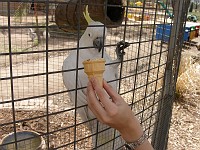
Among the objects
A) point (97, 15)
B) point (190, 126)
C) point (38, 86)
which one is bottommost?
point (190, 126)

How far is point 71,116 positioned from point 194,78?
1408mm

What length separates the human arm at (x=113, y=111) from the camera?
20.6 inches

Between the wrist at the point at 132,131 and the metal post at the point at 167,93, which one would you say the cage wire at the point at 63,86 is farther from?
the wrist at the point at 132,131

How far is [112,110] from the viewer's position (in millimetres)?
520

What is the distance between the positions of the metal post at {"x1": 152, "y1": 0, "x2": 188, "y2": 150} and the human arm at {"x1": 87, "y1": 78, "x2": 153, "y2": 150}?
670 mm

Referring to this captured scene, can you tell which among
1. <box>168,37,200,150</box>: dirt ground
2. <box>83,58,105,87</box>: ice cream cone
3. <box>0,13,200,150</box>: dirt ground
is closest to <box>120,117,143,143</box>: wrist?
<box>83,58,105,87</box>: ice cream cone

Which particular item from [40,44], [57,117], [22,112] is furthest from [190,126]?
[40,44]

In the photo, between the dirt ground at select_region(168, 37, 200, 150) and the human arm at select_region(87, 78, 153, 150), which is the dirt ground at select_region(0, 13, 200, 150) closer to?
the dirt ground at select_region(168, 37, 200, 150)

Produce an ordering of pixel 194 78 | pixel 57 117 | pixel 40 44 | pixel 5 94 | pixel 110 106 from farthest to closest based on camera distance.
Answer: pixel 40 44
pixel 194 78
pixel 5 94
pixel 57 117
pixel 110 106

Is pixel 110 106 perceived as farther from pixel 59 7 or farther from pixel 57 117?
pixel 57 117

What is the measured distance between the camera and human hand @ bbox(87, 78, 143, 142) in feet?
1.71

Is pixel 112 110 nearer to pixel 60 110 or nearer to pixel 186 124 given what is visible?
pixel 60 110

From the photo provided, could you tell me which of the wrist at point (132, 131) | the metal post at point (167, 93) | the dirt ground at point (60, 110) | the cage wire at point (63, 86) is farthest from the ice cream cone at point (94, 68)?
the dirt ground at point (60, 110)

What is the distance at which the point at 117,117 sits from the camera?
0.53 metres
